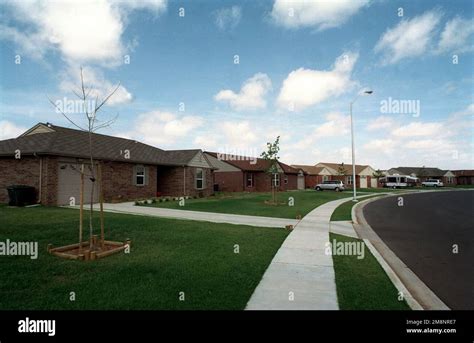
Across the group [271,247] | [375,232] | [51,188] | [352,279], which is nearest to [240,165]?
[51,188]

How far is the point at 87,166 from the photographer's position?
16.6 metres

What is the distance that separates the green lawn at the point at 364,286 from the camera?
4.21 m

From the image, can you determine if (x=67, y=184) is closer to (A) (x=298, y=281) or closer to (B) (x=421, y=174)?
(A) (x=298, y=281)

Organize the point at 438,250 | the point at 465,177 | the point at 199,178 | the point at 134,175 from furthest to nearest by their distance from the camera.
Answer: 1. the point at 465,177
2. the point at 199,178
3. the point at 134,175
4. the point at 438,250

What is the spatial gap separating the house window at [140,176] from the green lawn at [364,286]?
17782 mm

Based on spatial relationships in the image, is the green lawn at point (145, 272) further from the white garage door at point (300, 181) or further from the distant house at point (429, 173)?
the distant house at point (429, 173)

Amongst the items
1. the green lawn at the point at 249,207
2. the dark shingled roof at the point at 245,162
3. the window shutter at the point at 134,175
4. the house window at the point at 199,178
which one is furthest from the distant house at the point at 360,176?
the window shutter at the point at 134,175

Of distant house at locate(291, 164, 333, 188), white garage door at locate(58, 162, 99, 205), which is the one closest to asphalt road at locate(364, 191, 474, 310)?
white garage door at locate(58, 162, 99, 205)

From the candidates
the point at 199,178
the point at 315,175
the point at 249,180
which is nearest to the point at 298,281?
the point at 199,178

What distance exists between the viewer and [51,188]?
15453mm

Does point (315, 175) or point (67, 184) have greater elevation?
point (315, 175)

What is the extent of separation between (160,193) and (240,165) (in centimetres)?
1322

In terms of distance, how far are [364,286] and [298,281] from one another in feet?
3.62
